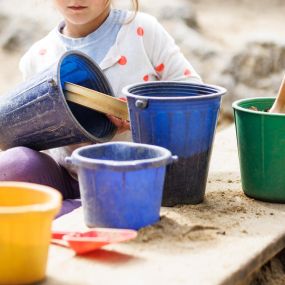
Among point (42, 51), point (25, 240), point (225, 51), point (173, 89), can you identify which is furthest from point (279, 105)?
point (225, 51)

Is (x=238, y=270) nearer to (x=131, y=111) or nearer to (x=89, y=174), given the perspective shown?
(x=89, y=174)

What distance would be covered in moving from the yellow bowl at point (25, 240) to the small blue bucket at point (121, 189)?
260 millimetres

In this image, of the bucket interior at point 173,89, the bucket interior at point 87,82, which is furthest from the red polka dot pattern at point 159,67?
the bucket interior at point 173,89

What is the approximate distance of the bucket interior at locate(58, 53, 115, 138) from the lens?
3203 mm

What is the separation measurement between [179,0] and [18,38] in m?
1.81

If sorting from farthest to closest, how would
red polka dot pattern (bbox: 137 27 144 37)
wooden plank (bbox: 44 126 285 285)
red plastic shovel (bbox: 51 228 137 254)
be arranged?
red polka dot pattern (bbox: 137 27 144 37) → red plastic shovel (bbox: 51 228 137 254) → wooden plank (bbox: 44 126 285 285)

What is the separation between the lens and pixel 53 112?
2.98 metres

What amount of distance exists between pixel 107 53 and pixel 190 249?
1218mm

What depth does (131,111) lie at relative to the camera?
9.19 ft

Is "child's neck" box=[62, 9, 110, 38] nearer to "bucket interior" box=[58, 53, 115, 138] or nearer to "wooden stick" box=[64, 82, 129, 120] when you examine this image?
"bucket interior" box=[58, 53, 115, 138]

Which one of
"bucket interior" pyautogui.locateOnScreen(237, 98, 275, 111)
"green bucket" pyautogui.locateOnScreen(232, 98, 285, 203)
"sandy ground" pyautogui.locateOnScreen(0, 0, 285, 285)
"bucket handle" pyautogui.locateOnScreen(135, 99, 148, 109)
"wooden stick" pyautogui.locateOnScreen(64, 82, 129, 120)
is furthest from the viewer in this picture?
"bucket interior" pyautogui.locateOnScreen(237, 98, 275, 111)

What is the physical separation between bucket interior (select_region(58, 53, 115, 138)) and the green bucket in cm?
55

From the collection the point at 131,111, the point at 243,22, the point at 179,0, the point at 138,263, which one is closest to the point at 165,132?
the point at 131,111

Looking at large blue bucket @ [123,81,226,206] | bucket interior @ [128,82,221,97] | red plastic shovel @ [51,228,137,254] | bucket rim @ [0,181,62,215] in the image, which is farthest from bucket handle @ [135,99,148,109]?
bucket rim @ [0,181,62,215]
